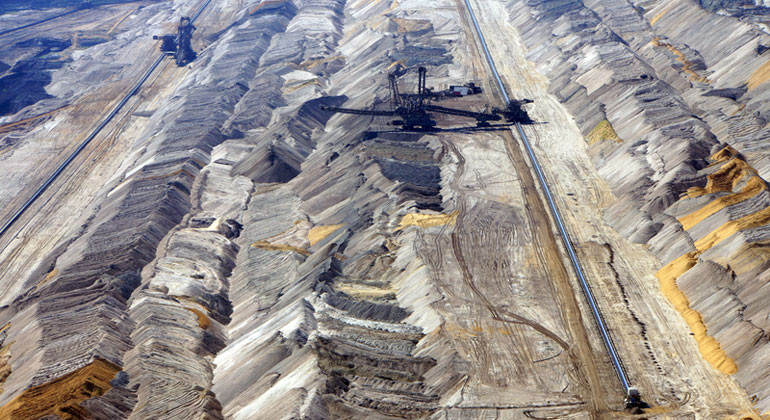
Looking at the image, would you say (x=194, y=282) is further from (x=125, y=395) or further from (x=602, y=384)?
(x=602, y=384)

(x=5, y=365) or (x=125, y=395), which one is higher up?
(x=5, y=365)

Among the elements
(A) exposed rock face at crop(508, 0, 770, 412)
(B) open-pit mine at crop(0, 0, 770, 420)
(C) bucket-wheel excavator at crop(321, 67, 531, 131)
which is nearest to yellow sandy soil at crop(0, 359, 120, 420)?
(B) open-pit mine at crop(0, 0, 770, 420)

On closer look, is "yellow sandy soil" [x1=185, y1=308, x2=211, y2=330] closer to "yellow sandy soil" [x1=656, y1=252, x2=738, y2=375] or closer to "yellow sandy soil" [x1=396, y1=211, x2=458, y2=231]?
"yellow sandy soil" [x1=396, y1=211, x2=458, y2=231]

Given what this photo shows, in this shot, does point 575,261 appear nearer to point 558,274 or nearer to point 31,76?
point 558,274

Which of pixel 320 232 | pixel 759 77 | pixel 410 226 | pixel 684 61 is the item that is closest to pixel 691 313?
pixel 410 226

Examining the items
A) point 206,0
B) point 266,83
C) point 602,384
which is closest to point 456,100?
point 266,83
